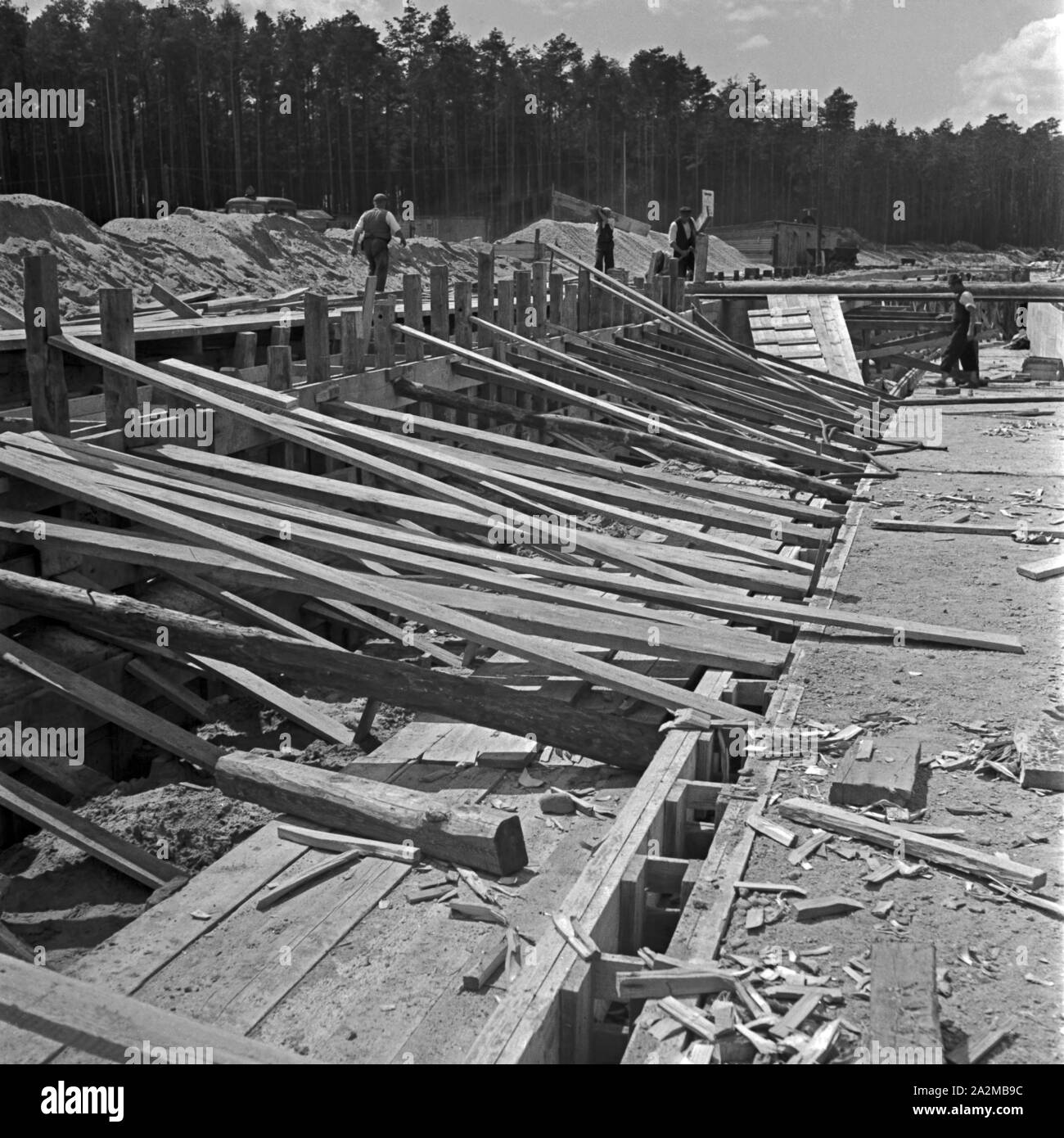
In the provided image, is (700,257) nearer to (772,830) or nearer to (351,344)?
(351,344)

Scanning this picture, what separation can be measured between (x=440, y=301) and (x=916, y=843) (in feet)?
32.5

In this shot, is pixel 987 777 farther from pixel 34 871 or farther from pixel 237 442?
pixel 237 442

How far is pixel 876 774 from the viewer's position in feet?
16.5

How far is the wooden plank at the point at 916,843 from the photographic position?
431cm

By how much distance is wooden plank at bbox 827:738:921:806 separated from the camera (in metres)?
4.90

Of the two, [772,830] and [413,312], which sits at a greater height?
[413,312]

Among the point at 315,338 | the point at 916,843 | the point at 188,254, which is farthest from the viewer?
the point at 188,254

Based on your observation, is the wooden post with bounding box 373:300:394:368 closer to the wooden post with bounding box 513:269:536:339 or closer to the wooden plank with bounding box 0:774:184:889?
the wooden post with bounding box 513:269:536:339

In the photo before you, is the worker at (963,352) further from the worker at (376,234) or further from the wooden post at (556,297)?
the worker at (376,234)

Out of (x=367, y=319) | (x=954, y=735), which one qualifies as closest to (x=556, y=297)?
(x=367, y=319)

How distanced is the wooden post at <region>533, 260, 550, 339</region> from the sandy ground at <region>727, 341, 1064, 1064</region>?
20.0ft

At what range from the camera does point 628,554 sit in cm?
782

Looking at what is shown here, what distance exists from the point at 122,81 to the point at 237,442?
52.0 meters
